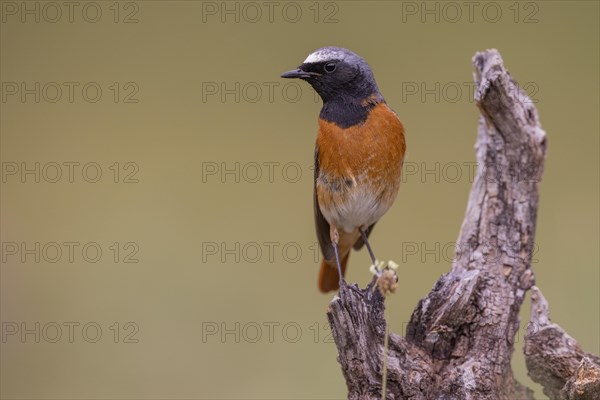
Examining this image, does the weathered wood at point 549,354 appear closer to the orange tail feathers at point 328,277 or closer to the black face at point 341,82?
the black face at point 341,82

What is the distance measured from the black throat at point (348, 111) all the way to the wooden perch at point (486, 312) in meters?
0.69

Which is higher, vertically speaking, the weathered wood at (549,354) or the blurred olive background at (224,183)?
the blurred olive background at (224,183)

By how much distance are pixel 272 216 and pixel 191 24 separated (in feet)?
12.1

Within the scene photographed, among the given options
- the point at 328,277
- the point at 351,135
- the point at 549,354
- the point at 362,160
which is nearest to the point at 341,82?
the point at 351,135

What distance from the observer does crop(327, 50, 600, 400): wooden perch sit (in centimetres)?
521

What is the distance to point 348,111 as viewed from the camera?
593 cm

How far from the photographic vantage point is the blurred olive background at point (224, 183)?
7.92 meters

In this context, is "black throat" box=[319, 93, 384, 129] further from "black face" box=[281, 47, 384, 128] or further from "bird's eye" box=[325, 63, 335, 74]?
"bird's eye" box=[325, 63, 335, 74]

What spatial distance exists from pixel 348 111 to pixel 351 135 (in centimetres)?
15

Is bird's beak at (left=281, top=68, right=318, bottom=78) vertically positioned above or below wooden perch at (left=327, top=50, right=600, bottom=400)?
above

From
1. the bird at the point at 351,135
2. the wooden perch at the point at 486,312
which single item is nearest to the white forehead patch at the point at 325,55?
the bird at the point at 351,135

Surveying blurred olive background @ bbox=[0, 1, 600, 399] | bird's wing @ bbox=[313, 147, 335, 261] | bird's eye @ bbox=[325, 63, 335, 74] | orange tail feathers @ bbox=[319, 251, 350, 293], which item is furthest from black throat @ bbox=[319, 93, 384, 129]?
blurred olive background @ bbox=[0, 1, 600, 399]

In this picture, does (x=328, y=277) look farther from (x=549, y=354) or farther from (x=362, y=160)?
(x=549, y=354)

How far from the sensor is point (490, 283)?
5699 millimetres
